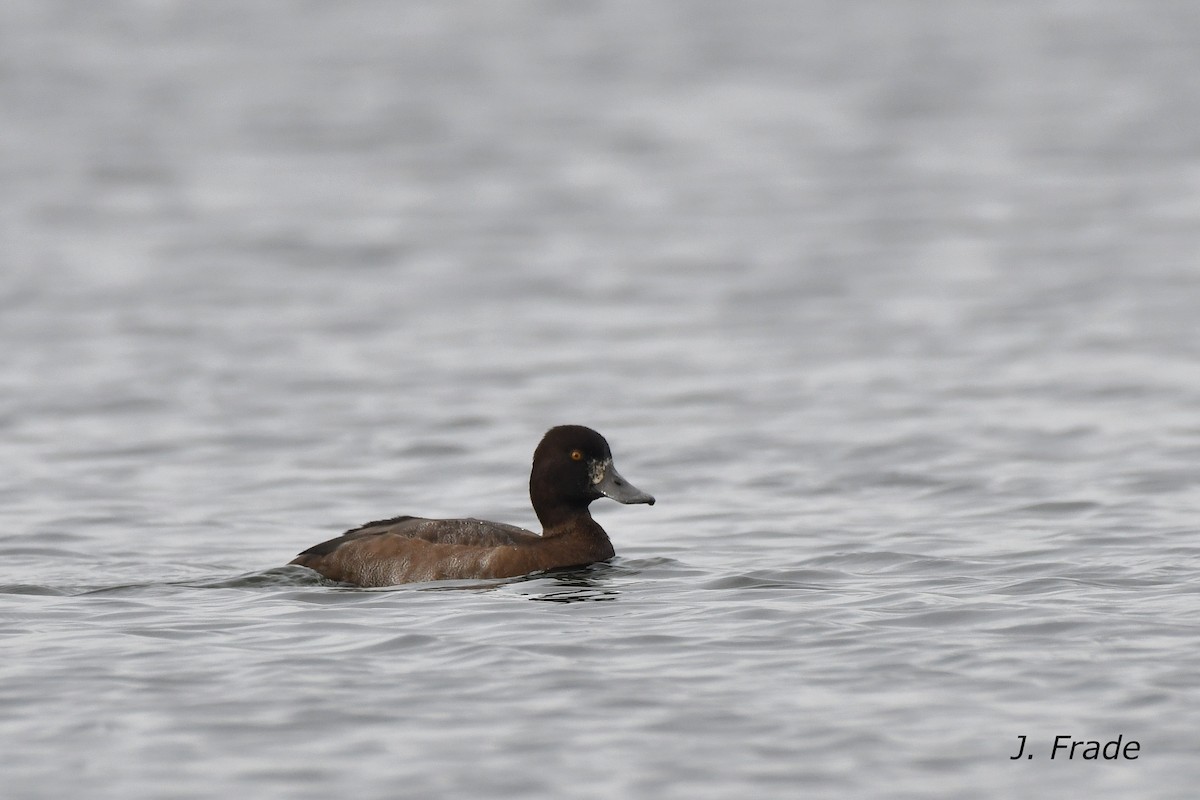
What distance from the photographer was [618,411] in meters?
19.8

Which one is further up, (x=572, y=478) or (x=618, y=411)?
(x=618, y=411)

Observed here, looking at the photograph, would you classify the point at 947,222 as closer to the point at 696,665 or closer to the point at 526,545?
the point at 526,545

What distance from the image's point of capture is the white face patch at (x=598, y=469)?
13422 mm

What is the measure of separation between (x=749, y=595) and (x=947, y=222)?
67.6ft

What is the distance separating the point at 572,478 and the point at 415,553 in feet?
4.17

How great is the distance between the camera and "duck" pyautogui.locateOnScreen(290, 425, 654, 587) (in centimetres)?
1261

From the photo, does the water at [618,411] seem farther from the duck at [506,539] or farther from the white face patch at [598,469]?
the white face patch at [598,469]
